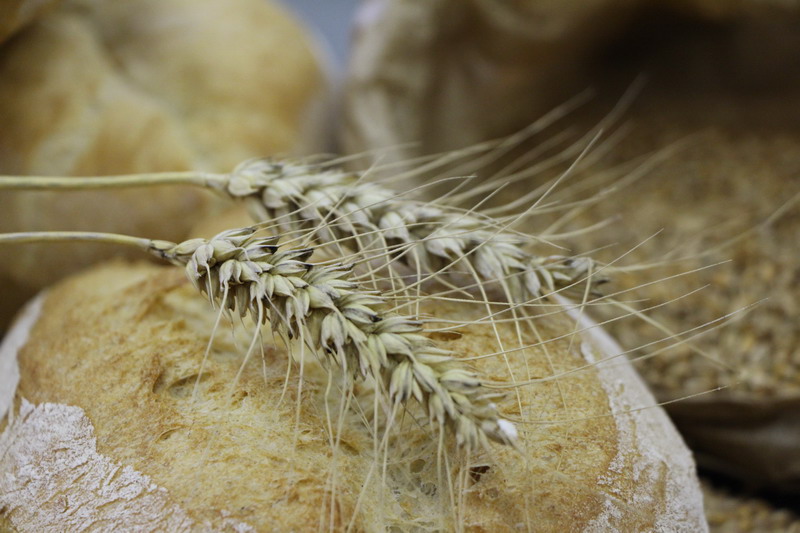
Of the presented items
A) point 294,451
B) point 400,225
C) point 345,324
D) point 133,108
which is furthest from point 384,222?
point 133,108

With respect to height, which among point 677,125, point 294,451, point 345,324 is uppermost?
point 677,125

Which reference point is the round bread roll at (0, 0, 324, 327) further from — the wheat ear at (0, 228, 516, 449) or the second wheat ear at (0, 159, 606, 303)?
the wheat ear at (0, 228, 516, 449)

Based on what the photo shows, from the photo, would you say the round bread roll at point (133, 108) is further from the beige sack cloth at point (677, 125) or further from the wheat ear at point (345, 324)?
the wheat ear at point (345, 324)

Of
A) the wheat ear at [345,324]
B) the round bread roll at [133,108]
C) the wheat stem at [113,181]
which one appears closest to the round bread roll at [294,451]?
the wheat ear at [345,324]

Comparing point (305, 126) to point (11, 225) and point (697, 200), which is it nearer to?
point (11, 225)

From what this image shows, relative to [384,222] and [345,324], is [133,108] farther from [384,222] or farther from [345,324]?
[345,324]

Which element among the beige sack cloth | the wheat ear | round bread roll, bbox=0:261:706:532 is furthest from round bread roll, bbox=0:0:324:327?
the wheat ear
